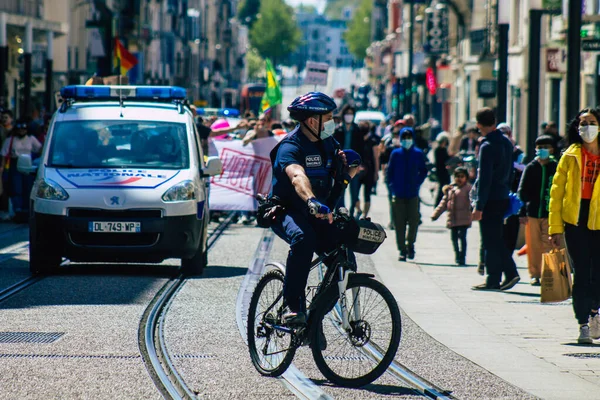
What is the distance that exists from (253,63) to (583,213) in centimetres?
16904

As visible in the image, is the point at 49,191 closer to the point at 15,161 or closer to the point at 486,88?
the point at 15,161

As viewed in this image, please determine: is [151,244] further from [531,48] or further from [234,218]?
[234,218]

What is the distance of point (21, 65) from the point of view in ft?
152

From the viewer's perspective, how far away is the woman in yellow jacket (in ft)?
31.4

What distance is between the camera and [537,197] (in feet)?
45.2

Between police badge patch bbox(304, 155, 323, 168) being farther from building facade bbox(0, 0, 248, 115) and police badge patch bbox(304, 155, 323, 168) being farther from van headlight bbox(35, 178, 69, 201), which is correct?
building facade bbox(0, 0, 248, 115)

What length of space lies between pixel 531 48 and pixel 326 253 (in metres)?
11.0

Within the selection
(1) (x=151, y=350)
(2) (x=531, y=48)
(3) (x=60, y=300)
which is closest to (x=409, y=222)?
(2) (x=531, y=48)

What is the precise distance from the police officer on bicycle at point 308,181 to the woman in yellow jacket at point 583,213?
2.20 m

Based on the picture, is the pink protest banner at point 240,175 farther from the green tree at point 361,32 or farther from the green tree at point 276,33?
the green tree at point 276,33

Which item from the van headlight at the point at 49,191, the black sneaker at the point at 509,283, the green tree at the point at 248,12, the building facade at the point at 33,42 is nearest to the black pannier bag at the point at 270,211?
the van headlight at the point at 49,191

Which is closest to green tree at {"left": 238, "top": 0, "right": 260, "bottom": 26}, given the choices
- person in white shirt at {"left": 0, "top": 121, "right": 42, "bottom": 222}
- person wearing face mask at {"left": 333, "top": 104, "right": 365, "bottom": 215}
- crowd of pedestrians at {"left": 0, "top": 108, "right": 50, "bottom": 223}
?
crowd of pedestrians at {"left": 0, "top": 108, "right": 50, "bottom": 223}

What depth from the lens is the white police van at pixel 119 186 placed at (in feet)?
44.1

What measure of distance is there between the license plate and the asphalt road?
0.47 meters
